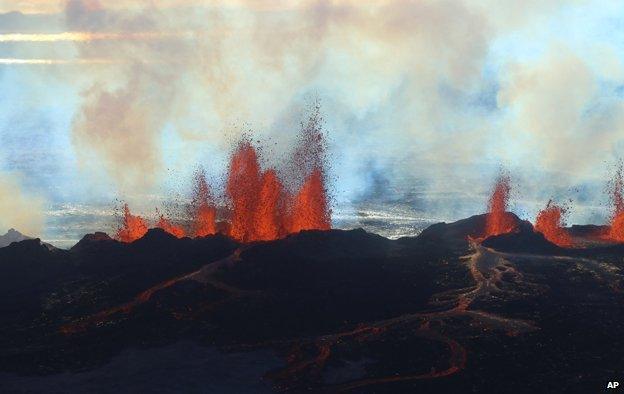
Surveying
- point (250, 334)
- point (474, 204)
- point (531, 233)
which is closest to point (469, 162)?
point (474, 204)

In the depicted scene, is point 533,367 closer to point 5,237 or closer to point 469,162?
point 5,237

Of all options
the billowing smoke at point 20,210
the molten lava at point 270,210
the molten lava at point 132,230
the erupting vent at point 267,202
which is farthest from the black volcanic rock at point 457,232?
the billowing smoke at point 20,210

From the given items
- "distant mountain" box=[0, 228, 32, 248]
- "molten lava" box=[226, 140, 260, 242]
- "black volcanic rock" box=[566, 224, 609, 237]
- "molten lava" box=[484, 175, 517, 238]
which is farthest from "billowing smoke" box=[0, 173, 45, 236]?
"black volcanic rock" box=[566, 224, 609, 237]

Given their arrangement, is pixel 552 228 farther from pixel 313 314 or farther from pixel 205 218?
pixel 205 218

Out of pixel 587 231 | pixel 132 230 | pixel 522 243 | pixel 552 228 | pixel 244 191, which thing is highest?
pixel 244 191

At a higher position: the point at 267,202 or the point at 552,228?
the point at 267,202

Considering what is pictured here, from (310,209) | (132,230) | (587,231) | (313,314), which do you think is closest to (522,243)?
(587,231)

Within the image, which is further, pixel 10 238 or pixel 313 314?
pixel 10 238

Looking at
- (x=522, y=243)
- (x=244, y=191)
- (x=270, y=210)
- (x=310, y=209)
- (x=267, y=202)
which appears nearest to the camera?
(x=522, y=243)

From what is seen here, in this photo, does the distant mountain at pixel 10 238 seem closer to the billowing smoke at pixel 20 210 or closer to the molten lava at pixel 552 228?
the billowing smoke at pixel 20 210
